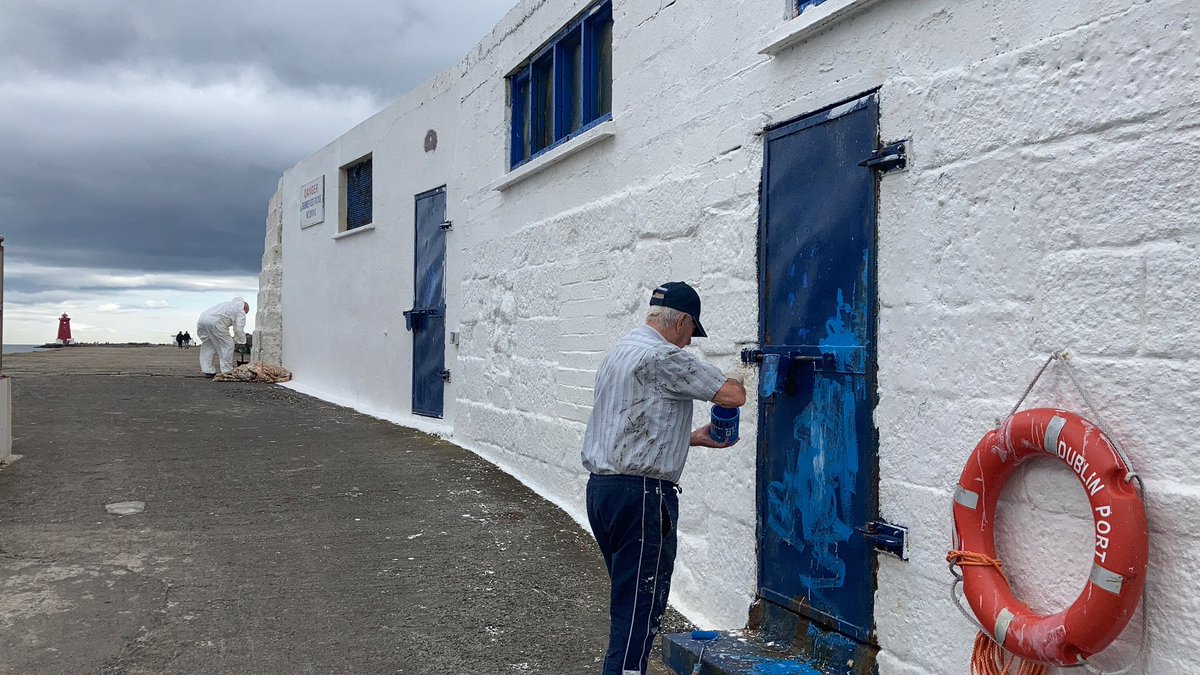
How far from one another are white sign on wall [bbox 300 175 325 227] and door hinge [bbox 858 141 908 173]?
11705mm

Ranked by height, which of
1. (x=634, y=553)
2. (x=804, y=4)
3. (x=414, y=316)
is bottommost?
(x=634, y=553)

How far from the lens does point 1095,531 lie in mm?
2910

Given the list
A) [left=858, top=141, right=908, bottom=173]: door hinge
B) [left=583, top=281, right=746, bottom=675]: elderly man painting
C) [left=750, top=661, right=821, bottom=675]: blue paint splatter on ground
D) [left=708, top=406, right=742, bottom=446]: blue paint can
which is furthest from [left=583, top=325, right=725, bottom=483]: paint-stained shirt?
[left=858, top=141, right=908, bottom=173]: door hinge

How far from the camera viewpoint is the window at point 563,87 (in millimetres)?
7133

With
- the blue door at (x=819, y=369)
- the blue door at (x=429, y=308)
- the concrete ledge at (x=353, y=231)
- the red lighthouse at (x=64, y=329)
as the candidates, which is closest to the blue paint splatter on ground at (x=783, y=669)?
the blue door at (x=819, y=369)

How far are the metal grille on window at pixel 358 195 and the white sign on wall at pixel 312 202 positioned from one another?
2.23 feet

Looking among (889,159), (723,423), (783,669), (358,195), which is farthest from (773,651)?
(358,195)

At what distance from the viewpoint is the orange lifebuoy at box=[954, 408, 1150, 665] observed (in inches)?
110

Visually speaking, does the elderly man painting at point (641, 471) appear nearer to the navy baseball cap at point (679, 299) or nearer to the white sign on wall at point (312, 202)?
the navy baseball cap at point (679, 299)

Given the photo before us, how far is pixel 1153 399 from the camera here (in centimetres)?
291

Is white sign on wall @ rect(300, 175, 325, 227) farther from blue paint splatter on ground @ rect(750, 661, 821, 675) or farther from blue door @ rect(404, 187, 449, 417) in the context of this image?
blue paint splatter on ground @ rect(750, 661, 821, 675)

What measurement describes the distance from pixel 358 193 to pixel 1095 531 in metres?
12.1

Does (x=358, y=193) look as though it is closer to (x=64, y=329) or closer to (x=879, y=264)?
(x=879, y=264)

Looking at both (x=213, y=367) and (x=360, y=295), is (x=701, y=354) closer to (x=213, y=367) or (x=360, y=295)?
(x=360, y=295)
